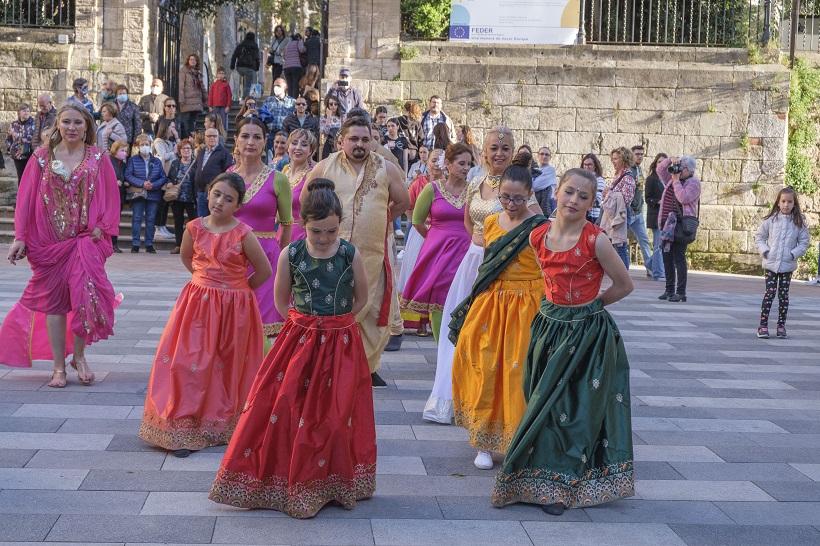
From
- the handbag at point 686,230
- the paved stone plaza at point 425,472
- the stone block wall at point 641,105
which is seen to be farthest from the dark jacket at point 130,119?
the paved stone plaza at point 425,472

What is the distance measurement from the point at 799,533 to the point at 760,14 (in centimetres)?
1595

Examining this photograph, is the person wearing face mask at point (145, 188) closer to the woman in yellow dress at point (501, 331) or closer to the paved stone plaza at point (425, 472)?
the paved stone plaza at point (425, 472)

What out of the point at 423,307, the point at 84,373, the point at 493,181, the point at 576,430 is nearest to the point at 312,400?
the point at 576,430

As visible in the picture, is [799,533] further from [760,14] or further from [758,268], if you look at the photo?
[760,14]

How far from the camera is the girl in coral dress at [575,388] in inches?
189

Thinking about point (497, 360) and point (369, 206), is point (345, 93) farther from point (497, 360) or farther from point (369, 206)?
point (497, 360)

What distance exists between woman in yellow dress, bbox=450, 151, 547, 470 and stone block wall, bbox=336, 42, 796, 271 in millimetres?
13010

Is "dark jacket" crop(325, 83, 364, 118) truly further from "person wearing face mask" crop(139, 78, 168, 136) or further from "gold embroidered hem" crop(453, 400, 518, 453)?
"gold embroidered hem" crop(453, 400, 518, 453)

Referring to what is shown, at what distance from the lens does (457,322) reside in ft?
19.4

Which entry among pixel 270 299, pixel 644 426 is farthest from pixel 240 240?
pixel 644 426

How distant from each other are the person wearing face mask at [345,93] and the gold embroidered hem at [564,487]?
1262 cm

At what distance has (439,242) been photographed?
26.2 ft

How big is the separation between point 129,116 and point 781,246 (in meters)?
11.1

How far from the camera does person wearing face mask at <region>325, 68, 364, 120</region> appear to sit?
17.1m
